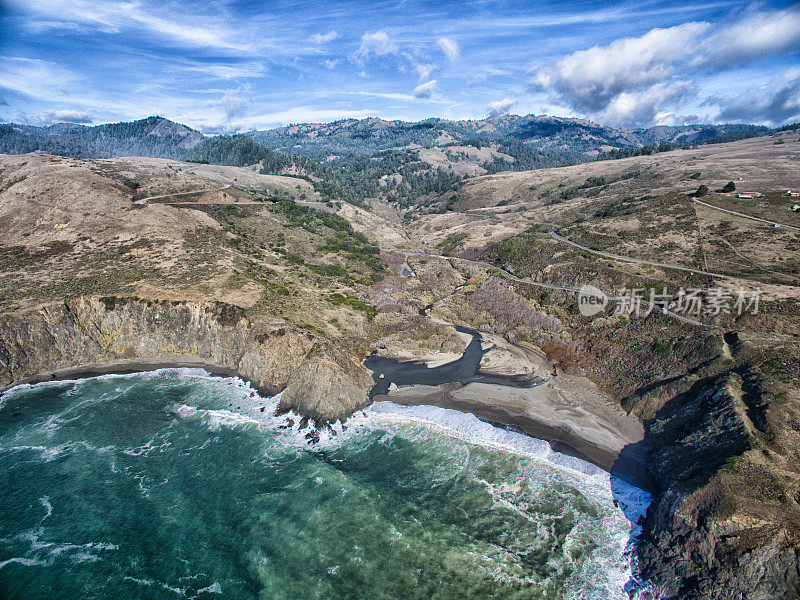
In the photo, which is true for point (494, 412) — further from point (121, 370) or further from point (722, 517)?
point (121, 370)

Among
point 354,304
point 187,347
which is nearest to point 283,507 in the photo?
point 187,347

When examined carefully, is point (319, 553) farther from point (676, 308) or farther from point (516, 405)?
point (676, 308)

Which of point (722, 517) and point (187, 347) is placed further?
point (187, 347)

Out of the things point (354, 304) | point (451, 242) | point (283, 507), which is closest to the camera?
point (283, 507)

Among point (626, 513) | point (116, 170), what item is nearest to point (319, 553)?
point (626, 513)

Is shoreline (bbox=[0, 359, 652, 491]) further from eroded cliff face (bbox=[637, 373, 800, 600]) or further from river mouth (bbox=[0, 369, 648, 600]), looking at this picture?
eroded cliff face (bbox=[637, 373, 800, 600])

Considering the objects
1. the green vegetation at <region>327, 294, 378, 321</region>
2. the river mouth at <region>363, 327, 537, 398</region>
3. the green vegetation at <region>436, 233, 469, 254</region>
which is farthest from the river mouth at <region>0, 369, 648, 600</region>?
the green vegetation at <region>436, 233, 469, 254</region>
